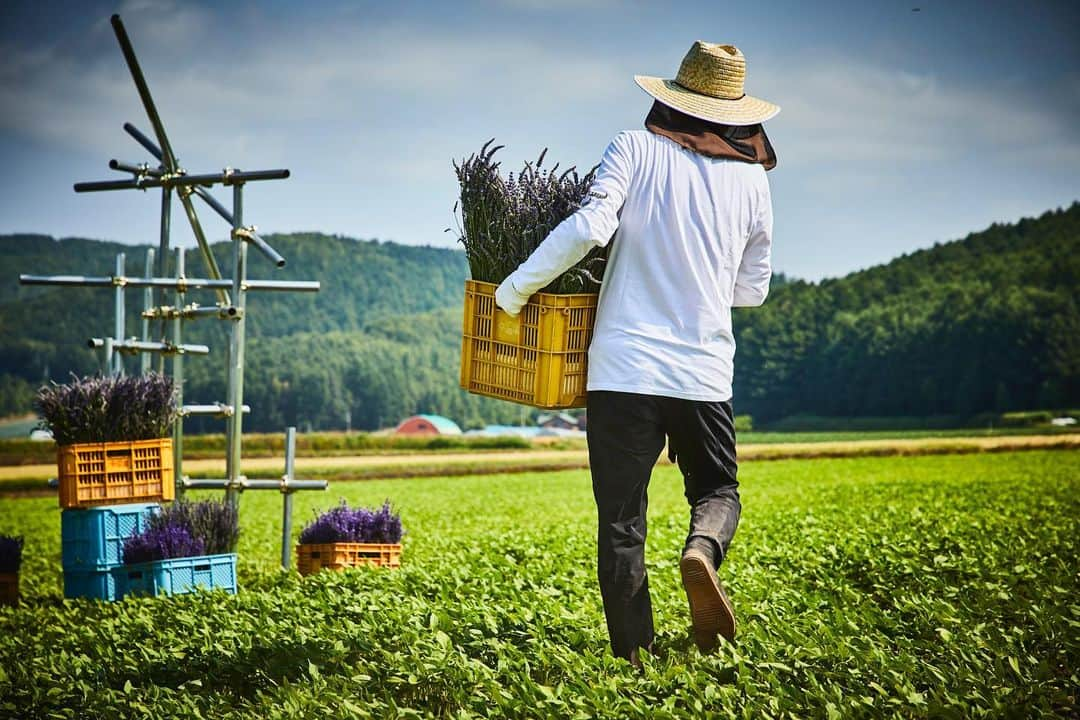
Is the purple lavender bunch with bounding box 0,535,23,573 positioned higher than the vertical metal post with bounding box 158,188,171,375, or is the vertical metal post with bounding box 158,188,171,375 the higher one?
the vertical metal post with bounding box 158,188,171,375

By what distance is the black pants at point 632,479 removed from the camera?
4672 millimetres

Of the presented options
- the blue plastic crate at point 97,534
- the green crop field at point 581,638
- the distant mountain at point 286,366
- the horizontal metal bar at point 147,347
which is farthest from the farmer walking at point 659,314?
the distant mountain at point 286,366

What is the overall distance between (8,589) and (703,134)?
7.87 m

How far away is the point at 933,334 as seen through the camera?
322ft

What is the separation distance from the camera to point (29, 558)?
13969mm

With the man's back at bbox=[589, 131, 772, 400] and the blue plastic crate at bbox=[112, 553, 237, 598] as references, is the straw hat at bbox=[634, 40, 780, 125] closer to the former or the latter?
the man's back at bbox=[589, 131, 772, 400]

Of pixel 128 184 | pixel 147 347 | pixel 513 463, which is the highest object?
pixel 128 184

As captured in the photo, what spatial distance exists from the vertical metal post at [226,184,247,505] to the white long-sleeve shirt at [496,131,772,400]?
4930 mm

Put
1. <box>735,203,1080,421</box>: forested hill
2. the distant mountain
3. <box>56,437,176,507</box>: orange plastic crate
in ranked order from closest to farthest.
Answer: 1. <box>56,437,176,507</box>: orange plastic crate
2. <box>735,203,1080,421</box>: forested hill
3. the distant mountain

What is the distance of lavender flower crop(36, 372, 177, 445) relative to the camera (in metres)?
8.66

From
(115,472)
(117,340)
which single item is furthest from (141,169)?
(115,472)

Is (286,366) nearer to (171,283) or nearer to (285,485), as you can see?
(171,283)

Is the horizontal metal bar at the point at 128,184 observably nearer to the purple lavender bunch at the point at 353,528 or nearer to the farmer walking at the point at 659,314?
the purple lavender bunch at the point at 353,528

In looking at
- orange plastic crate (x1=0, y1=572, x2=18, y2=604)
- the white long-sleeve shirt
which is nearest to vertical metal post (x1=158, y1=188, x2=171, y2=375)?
orange plastic crate (x1=0, y1=572, x2=18, y2=604)
